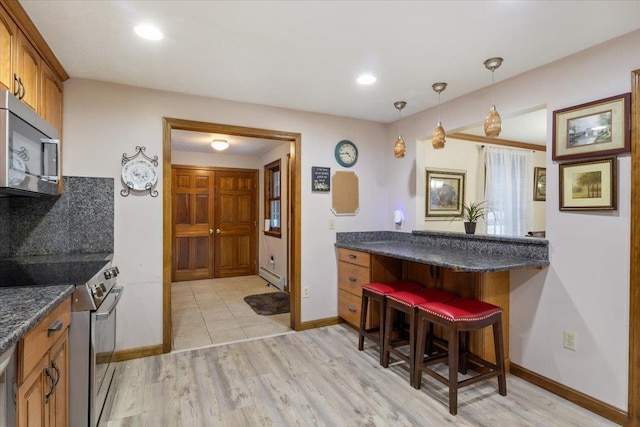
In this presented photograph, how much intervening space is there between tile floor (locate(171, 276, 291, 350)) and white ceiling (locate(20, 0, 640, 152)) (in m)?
2.31

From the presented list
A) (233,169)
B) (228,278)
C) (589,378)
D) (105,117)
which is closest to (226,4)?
(105,117)

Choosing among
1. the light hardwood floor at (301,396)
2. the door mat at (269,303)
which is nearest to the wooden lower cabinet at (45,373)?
the light hardwood floor at (301,396)

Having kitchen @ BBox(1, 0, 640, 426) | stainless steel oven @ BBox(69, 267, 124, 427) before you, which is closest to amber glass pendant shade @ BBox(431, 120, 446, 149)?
kitchen @ BBox(1, 0, 640, 426)

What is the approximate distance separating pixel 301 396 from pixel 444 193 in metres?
2.85

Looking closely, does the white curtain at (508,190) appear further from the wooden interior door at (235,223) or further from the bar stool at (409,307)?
the wooden interior door at (235,223)

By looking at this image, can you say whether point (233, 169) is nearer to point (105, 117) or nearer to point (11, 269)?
point (105, 117)

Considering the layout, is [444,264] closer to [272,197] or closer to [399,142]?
[399,142]

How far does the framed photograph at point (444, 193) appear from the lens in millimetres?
3865

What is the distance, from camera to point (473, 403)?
2127 mm

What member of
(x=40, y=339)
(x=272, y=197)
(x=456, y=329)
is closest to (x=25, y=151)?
(x=40, y=339)

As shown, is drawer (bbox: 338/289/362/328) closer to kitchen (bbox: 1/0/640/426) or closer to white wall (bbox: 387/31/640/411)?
kitchen (bbox: 1/0/640/426)

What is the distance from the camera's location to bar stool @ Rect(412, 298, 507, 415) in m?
2.03

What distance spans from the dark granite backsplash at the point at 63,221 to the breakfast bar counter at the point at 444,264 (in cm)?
219

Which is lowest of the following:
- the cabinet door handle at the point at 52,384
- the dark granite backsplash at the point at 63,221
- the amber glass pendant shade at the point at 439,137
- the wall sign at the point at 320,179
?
the cabinet door handle at the point at 52,384
